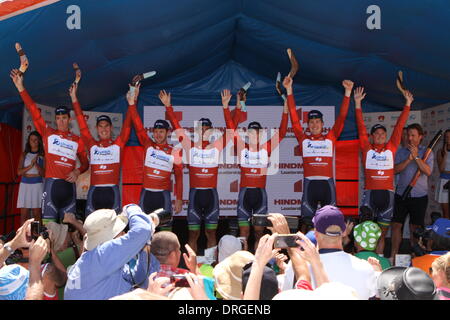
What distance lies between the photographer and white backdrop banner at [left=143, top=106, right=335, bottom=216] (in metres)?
6.88

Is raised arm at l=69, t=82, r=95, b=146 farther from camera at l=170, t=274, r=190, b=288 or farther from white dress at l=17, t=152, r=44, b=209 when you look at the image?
camera at l=170, t=274, r=190, b=288

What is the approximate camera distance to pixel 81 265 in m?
1.82

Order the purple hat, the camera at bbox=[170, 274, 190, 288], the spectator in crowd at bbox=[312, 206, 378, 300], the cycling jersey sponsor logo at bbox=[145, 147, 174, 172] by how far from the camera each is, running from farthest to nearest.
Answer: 1. the cycling jersey sponsor logo at bbox=[145, 147, 174, 172]
2. the purple hat
3. the spectator in crowd at bbox=[312, 206, 378, 300]
4. the camera at bbox=[170, 274, 190, 288]

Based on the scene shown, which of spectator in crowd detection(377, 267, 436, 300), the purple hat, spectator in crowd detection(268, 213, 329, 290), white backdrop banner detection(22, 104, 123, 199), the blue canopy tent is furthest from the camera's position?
white backdrop banner detection(22, 104, 123, 199)

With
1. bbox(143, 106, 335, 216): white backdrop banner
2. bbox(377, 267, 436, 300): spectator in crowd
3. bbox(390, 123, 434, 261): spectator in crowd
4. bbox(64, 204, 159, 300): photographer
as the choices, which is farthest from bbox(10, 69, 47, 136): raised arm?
bbox(390, 123, 434, 261): spectator in crowd

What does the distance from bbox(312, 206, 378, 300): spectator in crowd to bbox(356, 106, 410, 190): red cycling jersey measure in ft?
11.5

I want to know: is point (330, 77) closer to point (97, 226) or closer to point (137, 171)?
point (137, 171)

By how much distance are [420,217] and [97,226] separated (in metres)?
4.72

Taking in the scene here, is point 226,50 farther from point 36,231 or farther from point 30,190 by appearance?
point 36,231

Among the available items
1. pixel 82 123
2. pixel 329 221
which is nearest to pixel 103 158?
pixel 82 123

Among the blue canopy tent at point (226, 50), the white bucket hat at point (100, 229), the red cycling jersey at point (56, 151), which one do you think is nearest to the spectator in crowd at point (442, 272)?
the white bucket hat at point (100, 229)

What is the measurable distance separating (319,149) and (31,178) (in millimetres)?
3783

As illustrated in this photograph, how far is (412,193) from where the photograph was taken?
5613mm

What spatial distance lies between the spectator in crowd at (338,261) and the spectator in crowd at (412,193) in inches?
146
